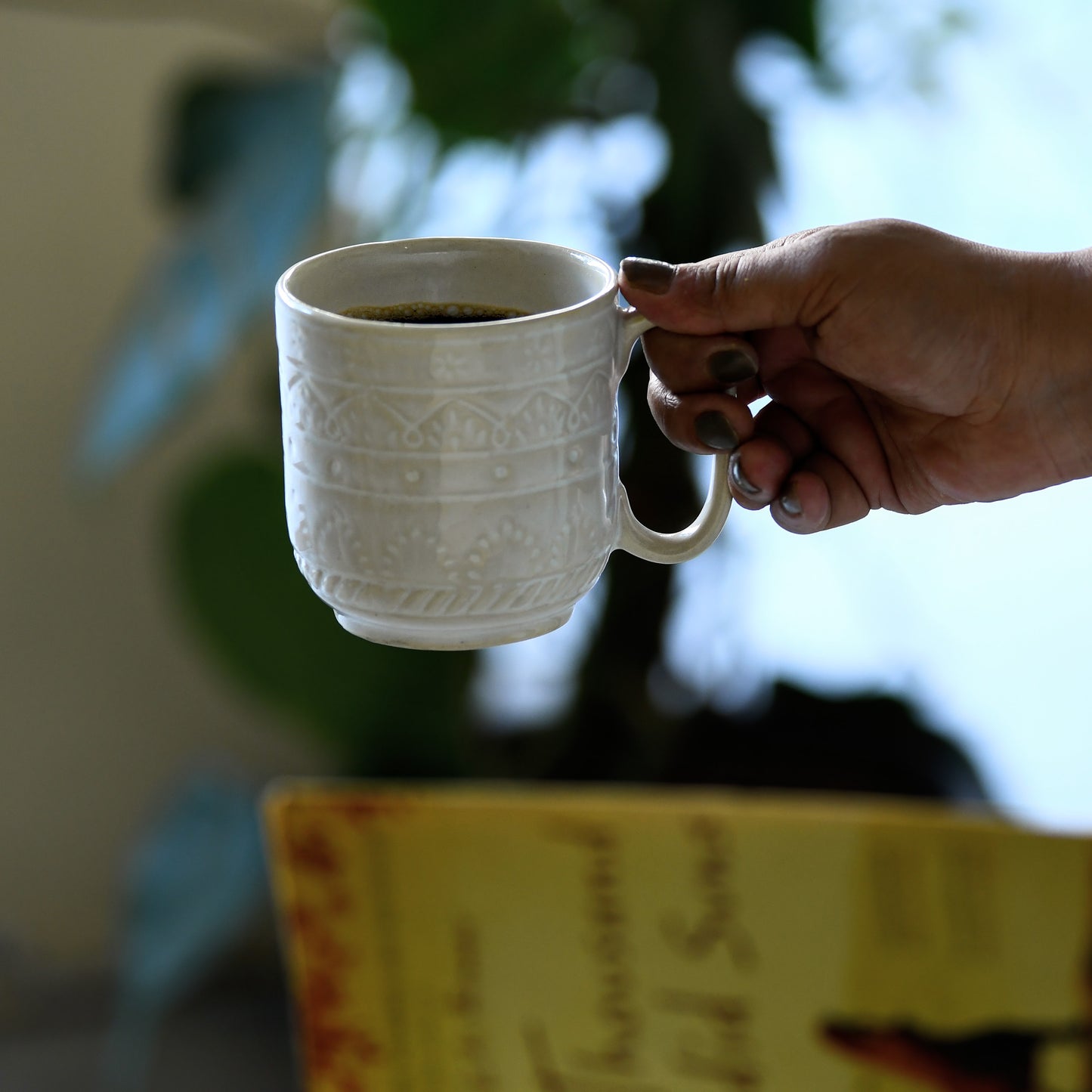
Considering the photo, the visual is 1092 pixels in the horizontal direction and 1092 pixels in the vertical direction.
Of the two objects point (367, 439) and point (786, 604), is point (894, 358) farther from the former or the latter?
point (786, 604)

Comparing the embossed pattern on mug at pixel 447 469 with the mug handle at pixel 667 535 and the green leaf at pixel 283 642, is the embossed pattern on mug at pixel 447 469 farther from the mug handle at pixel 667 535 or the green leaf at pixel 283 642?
the green leaf at pixel 283 642

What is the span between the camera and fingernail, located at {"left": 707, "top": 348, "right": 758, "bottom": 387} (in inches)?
31.8

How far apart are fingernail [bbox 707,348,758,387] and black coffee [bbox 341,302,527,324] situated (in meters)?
0.12

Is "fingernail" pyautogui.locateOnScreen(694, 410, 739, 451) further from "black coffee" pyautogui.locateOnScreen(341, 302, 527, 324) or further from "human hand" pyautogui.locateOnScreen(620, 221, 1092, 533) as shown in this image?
"black coffee" pyautogui.locateOnScreen(341, 302, 527, 324)

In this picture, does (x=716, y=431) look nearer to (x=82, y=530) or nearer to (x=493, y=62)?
(x=493, y=62)

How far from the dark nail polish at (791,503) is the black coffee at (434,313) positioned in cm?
22

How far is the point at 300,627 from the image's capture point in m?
1.64

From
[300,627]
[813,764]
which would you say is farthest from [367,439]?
[813,764]

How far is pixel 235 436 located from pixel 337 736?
1.99 ft

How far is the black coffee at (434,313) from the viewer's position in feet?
2.46

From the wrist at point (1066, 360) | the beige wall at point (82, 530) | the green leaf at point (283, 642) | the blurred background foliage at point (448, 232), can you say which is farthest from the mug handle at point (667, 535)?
the beige wall at point (82, 530)

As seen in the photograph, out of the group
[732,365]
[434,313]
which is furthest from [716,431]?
[434,313]

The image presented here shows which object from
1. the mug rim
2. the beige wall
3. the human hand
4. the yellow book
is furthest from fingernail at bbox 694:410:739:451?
the beige wall

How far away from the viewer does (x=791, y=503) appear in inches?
34.6
